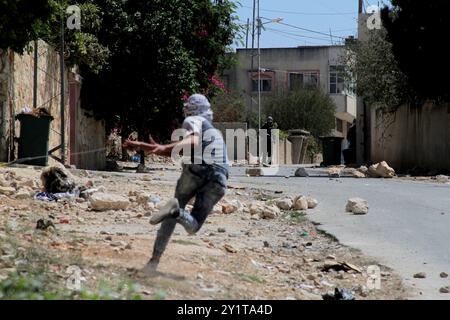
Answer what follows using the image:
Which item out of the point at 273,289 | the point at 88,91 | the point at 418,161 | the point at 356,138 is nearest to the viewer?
the point at 273,289

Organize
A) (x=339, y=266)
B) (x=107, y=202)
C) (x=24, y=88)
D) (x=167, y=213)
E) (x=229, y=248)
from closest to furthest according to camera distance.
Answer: (x=167, y=213)
(x=339, y=266)
(x=229, y=248)
(x=107, y=202)
(x=24, y=88)

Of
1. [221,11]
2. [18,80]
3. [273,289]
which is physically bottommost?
[273,289]

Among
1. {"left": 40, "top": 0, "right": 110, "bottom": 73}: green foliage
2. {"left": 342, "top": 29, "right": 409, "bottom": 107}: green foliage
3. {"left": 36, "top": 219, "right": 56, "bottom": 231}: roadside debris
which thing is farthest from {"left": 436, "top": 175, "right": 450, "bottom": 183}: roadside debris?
{"left": 36, "top": 219, "right": 56, "bottom": 231}: roadside debris

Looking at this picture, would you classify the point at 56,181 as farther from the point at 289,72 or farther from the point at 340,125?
the point at 340,125

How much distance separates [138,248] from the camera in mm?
7492

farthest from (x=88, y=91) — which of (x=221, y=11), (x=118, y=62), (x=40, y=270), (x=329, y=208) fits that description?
(x=40, y=270)

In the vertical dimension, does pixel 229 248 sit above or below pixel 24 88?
below

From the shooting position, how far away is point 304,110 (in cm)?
5641

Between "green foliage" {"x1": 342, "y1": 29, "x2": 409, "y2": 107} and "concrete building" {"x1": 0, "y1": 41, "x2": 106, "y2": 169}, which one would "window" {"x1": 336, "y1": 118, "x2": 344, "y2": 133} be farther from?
"concrete building" {"x1": 0, "y1": 41, "x2": 106, "y2": 169}

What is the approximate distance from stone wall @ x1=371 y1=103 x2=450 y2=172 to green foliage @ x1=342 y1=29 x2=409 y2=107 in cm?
78

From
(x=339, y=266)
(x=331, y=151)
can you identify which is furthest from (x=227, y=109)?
(x=339, y=266)

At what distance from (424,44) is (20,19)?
49.0 ft

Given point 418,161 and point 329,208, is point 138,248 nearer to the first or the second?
point 329,208
